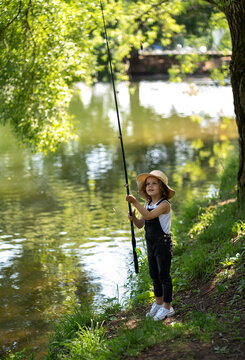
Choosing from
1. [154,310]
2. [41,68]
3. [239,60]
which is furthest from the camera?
[41,68]

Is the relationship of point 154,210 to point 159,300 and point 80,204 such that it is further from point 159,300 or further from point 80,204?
point 80,204

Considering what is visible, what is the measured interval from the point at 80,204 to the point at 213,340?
6.86 meters

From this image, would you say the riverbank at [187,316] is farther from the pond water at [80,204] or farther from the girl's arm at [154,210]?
the girl's arm at [154,210]

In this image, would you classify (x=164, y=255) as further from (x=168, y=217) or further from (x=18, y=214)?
(x=18, y=214)

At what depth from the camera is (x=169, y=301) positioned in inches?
183

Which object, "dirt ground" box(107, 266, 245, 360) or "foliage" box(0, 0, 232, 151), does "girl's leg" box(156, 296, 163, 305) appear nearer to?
"dirt ground" box(107, 266, 245, 360)

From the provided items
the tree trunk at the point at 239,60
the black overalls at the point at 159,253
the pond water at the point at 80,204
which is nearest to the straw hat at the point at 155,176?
the black overalls at the point at 159,253

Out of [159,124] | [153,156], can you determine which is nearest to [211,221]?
[153,156]

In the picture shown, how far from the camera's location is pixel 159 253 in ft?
15.0

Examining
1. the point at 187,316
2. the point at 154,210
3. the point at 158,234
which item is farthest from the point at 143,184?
the point at 187,316

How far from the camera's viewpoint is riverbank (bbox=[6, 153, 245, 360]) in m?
3.91

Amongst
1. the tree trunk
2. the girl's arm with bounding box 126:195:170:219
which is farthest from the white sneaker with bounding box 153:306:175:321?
the tree trunk

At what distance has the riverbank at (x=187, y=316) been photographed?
391 cm

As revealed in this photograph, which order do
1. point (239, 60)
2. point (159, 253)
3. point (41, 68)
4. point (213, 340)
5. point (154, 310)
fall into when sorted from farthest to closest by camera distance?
point (41, 68), point (239, 60), point (154, 310), point (159, 253), point (213, 340)
